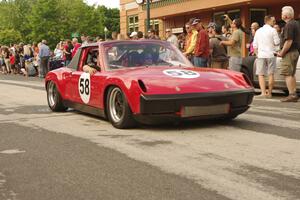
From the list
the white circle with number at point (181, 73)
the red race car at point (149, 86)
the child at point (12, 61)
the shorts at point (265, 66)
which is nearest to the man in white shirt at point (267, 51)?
the shorts at point (265, 66)

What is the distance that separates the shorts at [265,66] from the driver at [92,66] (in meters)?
4.19

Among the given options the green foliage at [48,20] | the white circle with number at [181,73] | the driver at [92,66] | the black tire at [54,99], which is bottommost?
the black tire at [54,99]

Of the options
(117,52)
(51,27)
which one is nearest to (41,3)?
(51,27)

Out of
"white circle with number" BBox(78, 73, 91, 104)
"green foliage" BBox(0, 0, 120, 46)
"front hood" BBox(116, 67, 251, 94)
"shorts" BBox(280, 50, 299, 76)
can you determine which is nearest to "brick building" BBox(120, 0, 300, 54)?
"shorts" BBox(280, 50, 299, 76)

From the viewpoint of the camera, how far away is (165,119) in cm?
654

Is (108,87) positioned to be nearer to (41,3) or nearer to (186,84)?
(186,84)

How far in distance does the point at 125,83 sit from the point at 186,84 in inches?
31.1

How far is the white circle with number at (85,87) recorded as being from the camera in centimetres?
782

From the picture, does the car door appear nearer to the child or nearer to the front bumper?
the front bumper

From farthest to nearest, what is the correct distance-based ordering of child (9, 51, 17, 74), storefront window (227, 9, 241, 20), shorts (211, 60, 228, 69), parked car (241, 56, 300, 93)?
child (9, 51, 17, 74)
storefront window (227, 9, 241, 20)
shorts (211, 60, 228, 69)
parked car (241, 56, 300, 93)

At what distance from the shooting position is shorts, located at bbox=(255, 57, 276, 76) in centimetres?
1100

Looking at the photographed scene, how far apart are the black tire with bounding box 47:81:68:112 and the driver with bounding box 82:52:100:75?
1142 millimetres

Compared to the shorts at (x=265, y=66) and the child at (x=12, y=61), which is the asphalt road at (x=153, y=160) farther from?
A: the child at (x=12, y=61)

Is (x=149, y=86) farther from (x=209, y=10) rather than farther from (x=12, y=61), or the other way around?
(x=12, y=61)
